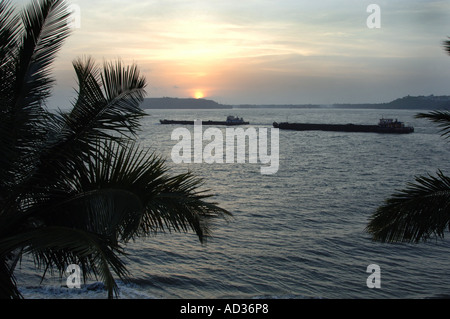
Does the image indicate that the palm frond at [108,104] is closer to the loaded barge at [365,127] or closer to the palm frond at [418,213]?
the palm frond at [418,213]

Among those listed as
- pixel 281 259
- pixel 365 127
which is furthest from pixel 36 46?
pixel 365 127

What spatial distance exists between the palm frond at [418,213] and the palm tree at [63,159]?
3142 mm

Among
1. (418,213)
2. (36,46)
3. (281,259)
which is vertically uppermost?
(36,46)

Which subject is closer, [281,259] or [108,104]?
[108,104]

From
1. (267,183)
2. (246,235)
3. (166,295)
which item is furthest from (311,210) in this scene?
(166,295)

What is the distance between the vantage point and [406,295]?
13.8m

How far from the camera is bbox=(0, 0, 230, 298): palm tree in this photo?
16.3ft

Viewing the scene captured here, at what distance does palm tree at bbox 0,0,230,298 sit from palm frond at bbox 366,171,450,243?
3.14 m

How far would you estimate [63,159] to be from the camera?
5371 mm

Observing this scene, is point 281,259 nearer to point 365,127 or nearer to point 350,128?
point 365,127

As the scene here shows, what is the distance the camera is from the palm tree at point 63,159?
16.3ft

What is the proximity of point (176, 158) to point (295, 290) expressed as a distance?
43.9 meters

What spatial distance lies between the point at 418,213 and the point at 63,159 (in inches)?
205

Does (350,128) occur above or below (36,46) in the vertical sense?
above
